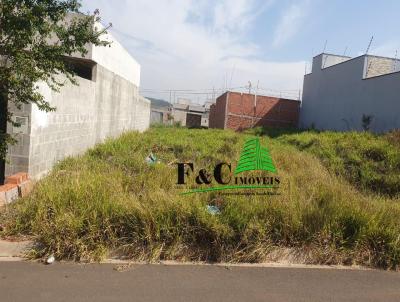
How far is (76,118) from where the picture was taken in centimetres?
842

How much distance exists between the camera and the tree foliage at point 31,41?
4.20 meters

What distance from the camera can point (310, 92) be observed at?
2717 centimetres

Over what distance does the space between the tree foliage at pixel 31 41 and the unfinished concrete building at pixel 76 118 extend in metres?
1.09

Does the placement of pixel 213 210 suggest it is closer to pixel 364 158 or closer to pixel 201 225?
pixel 201 225

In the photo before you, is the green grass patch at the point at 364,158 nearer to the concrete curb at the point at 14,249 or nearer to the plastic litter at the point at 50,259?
the plastic litter at the point at 50,259

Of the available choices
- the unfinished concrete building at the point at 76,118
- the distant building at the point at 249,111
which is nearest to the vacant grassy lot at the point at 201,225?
the unfinished concrete building at the point at 76,118

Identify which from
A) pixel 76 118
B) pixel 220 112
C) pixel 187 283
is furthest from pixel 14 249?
pixel 220 112

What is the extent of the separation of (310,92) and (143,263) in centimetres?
2523

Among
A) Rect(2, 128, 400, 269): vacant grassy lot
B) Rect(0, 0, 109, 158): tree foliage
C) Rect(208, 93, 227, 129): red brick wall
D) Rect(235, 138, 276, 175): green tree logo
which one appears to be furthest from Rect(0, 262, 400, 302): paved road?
Rect(208, 93, 227, 129): red brick wall

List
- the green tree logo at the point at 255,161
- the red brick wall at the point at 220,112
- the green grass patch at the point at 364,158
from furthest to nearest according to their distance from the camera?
the red brick wall at the point at 220,112 < the green grass patch at the point at 364,158 < the green tree logo at the point at 255,161

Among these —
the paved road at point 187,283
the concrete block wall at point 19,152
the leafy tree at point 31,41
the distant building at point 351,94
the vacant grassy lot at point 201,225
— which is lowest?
the paved road at point 187,283

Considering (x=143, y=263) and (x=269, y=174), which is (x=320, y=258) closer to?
(x=143, y=263)

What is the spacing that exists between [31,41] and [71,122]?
3.75 m

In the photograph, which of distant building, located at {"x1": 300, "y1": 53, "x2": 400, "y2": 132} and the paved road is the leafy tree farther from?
distant building, located at {"x1": 300, "y1": 53, "x2": 400, "y2": 132}
